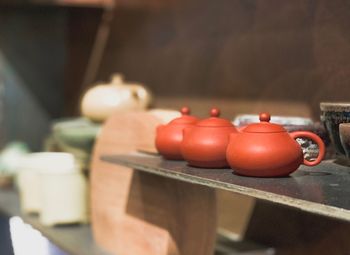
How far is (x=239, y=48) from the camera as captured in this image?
5.44 feet

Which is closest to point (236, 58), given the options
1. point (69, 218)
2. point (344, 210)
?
point (69, 218)

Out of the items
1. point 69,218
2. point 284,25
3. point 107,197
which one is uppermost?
point 284,25

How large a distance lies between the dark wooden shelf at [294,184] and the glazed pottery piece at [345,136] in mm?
45

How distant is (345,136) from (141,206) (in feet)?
2.14

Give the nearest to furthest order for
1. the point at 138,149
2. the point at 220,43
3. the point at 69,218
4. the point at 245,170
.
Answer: the point at 245,170 → the point at 138,149 → the point at 220,43 → the point at 69,218

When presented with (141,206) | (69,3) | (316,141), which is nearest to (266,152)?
(316,141)

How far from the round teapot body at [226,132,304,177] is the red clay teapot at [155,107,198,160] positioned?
0.71 feet

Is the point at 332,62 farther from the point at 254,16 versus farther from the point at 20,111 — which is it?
the point at 20,111

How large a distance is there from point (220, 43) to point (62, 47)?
124 cm

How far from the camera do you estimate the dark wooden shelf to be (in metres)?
0.81

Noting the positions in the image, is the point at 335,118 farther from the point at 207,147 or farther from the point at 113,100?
the point at 113,100

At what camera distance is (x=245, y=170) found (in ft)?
3.24

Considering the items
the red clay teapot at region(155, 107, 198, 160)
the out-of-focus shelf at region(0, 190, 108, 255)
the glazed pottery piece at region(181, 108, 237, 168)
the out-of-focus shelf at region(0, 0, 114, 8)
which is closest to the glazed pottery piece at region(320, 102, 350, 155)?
the glazed pottery piece at region(181, 108, 237, 168)

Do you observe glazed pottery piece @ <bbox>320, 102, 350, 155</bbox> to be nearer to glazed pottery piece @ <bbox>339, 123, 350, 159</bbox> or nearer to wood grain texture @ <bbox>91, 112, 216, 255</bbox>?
glazed pottery piece @ <bbox>339, 123, 350, 159</bbox>
